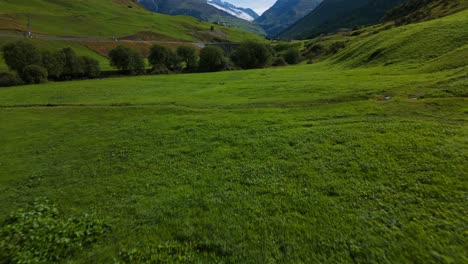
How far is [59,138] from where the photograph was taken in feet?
79.2

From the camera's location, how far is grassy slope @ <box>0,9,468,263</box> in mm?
8641

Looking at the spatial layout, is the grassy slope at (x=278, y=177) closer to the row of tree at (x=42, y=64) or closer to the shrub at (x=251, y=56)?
the row of tree at (x=42, y=64)

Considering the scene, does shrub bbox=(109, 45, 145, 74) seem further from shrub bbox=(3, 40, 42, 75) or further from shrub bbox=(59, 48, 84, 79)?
shrub bbox=(3, 40, 42, 75)

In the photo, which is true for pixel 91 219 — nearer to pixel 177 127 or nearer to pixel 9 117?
pixel 177 127

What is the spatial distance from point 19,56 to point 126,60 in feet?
103

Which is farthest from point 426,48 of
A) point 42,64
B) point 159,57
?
point 42,64

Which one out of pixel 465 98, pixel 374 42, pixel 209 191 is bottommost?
pixel 209 191

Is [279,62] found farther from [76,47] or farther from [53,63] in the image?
[76,47]

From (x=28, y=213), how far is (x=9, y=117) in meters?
33.1

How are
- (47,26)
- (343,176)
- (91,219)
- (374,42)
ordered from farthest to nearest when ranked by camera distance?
(47,26) < (374,42) < (343,176) < (91,219)

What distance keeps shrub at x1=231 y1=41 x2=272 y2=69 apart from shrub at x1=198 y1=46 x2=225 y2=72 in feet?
28.3

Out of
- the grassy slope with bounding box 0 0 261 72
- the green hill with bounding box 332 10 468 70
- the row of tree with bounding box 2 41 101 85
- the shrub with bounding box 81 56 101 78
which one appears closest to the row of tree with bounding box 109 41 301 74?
the shrub with bounding box 81 56 101 78

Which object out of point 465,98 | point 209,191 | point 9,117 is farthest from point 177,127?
point 9,117

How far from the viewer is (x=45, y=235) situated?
987cm
